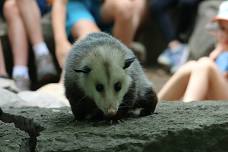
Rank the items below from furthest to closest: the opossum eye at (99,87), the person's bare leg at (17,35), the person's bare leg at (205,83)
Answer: the person's bare leg at (17,35) → the person's bare leg at (205,83) → the opossum eye at (99,87)

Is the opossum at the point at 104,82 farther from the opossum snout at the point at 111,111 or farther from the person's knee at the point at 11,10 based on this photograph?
the person's knee at the point at 11,10

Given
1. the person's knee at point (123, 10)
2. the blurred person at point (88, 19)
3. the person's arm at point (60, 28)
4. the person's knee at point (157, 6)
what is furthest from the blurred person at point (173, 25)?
the person's arm at point (60, 28)

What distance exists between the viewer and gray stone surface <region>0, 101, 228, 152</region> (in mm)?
2271

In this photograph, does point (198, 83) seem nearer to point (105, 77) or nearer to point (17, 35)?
point (105, 77)

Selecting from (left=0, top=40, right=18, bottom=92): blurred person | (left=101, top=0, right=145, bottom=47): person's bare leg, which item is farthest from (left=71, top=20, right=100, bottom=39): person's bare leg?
(left=0, top=40, right=18, bottom=92): blurred person

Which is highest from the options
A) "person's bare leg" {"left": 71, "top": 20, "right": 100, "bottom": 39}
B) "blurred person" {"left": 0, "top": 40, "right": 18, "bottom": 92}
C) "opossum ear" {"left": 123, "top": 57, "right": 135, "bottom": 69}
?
"opossum ear" {"left": 123, "top": 57, "right": 135, "bottom": 69}

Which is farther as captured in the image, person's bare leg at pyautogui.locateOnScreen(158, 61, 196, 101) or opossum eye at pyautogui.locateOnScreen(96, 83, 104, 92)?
person's bare leg at pyautogui.locateOnScreen(158, 61, 196, 101)

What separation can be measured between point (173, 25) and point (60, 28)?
5.92 ft

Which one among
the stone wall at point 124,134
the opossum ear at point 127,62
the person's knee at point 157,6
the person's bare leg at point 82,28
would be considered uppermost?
the opossum ear at point 127,62

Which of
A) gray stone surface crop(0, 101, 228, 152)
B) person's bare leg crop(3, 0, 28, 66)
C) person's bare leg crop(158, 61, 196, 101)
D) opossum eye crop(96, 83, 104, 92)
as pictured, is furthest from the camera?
person's bare leg crop(3, 0, 28, 66)

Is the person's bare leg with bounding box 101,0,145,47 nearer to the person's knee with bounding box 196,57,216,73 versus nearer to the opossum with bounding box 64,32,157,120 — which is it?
the person's knee with bounding box 196,57,216,73

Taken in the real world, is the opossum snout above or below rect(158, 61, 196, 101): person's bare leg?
above

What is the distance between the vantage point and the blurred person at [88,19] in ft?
16.6

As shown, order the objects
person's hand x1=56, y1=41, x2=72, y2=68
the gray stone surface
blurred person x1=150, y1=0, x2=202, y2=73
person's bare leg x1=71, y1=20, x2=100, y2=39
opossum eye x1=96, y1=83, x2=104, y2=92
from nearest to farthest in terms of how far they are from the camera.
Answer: the gray stone surface
opossum eye x1=96, y1=83, x2=104, y2=92
person's hand x1=56, y1=41, x2=72, y2=68
person's bare leg x1=71, y1=20, x2=100, y2=39
blurred person x1=150, y1=0, x2=202, y2=73
